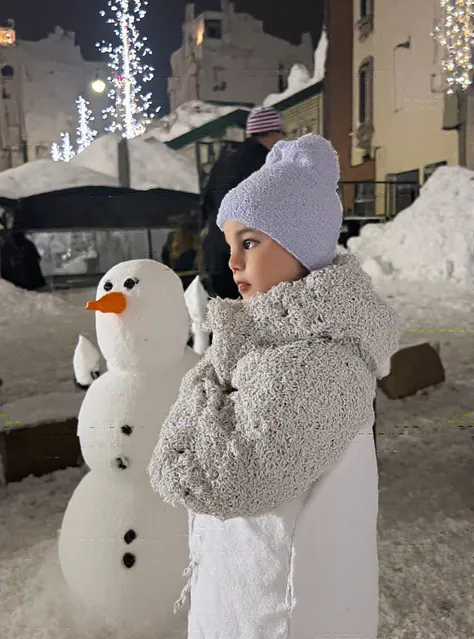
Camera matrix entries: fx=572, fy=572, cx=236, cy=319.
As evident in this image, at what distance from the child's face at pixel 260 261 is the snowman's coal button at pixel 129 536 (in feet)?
1.94

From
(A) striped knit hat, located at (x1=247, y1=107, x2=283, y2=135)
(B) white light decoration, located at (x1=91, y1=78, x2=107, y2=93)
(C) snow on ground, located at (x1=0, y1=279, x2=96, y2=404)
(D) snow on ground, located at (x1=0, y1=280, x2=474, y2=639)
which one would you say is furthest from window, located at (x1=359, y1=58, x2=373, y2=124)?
(C) snow on ground, located at (x1=0, y1=279, x2=96, y2=404)

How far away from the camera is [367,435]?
2.16 feet

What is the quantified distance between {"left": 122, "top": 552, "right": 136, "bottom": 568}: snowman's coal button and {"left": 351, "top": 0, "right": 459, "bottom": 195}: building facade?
3.52 feet

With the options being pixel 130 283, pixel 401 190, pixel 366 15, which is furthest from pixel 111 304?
pixel 366 15

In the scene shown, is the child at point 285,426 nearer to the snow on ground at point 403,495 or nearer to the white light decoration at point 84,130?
the snow on ground at point 403,495

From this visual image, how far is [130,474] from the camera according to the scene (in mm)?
1058

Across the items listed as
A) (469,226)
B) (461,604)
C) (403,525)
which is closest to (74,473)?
(403,525)

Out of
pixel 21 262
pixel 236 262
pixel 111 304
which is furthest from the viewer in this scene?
pixel 21 262

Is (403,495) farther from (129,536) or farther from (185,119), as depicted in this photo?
(185,119)

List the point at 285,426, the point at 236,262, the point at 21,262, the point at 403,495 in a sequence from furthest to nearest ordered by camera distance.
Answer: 1. the point at 403,495
2. the point at 21,262
3. the point at 236,262
4. the point at 285,426

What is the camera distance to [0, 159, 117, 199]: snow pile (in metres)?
1.43

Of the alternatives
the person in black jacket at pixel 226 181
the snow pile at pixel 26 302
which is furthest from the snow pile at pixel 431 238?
the snow pile at pixel 26 302

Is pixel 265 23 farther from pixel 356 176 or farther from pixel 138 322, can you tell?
pixel 138 322

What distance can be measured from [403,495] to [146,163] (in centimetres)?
115
